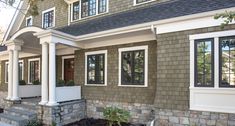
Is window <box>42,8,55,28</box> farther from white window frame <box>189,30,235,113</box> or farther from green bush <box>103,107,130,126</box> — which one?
white window frame <box>189,30,235,113</box>

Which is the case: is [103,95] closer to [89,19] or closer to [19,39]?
[89,19]

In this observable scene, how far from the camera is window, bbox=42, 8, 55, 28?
1578 cm

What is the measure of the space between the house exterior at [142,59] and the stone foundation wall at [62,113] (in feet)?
0.64

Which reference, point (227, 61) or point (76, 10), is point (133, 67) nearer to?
point (227, 61)

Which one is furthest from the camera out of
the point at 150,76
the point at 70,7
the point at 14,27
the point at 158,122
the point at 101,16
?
the point at 14,27

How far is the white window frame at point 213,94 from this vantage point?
22.5 ft

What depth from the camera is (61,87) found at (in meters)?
10.6

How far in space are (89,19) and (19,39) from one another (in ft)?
12.3

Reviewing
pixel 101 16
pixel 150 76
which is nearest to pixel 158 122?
pixel 150 76

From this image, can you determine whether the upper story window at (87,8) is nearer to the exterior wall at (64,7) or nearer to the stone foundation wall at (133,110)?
the exterior wall at (64,7)

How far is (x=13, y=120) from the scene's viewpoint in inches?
417

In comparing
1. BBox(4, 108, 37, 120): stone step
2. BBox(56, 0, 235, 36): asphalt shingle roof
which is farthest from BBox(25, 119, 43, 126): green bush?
BBox(56, 0, 235, 36): asphalt shingle roof

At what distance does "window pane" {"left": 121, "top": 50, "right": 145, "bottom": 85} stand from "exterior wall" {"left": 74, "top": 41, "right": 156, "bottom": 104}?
0.29 metres

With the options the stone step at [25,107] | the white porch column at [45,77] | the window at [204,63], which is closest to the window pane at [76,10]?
A: the white porch column at [45,77]
